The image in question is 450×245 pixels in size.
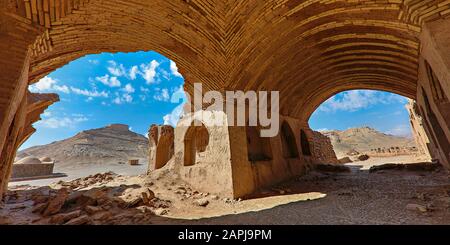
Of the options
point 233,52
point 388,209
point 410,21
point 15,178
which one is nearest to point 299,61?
point 233,52

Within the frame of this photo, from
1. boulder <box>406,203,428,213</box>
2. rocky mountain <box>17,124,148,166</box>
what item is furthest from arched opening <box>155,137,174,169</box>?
rocky mountain <box>17,124,148,166</box>

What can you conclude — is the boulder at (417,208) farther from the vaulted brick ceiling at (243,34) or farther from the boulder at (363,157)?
the boulder at (363,157)

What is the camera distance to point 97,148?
41.6m

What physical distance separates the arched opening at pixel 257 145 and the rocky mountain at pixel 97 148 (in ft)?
113

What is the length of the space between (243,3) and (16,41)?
463 centimetres

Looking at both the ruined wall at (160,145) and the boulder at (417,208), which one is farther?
the ruined wall at (160,145)

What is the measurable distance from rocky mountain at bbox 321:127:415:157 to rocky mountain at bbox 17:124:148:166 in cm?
4982

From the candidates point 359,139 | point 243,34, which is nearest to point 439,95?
point 243,34

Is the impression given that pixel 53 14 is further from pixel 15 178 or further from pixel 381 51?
pixel 15 178

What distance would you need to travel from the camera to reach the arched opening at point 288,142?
10393 mm

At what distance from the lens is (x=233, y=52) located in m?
6.04

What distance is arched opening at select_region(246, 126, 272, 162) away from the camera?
8.45 metres

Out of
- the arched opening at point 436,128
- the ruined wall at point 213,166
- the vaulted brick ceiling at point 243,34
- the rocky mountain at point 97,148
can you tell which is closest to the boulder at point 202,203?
the ruined wall at point 213,166

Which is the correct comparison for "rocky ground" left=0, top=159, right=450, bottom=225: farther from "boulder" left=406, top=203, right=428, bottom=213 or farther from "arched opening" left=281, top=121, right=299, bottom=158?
"arched opening" left=281, top=121, right=299, bottom=158
